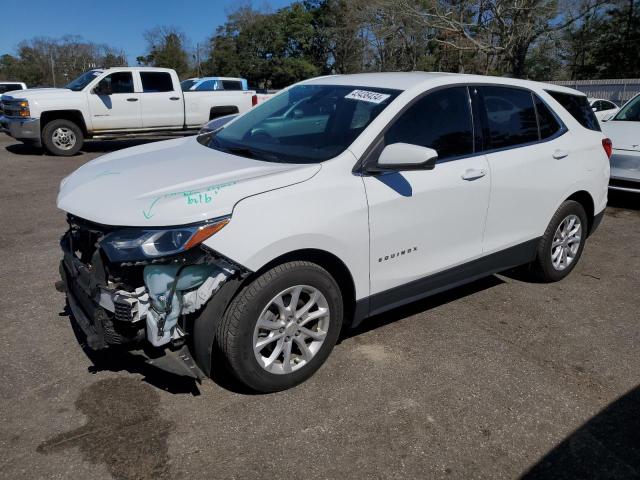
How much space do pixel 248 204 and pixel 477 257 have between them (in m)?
1.94

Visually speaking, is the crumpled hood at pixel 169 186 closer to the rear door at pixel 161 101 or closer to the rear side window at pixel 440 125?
the rear side window at pixel 440 125

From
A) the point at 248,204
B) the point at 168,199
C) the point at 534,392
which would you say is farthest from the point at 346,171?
the point at 534,392

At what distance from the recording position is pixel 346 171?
3055 millimetres

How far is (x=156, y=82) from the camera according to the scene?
12.9 meters

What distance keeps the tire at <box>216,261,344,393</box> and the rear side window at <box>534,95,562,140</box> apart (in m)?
2.39

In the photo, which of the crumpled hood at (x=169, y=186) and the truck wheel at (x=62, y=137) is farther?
the truck wheel at (x=62, y=137)

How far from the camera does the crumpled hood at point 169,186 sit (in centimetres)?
264

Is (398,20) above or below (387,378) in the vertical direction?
above

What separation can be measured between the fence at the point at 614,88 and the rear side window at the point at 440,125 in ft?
72.0

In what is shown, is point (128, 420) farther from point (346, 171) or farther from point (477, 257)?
point (477, 257)

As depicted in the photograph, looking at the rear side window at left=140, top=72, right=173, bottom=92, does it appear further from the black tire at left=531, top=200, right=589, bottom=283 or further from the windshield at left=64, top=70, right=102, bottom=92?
the black tire at left=531, top=200, right=589, bottom=283

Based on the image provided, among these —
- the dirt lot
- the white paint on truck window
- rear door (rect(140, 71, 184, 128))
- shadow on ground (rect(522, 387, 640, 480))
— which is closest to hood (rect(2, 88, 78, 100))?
rear door (rect(140, 71, 184, 128))

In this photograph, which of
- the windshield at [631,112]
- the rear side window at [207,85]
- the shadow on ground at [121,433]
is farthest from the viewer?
the rear side window at [207,85]

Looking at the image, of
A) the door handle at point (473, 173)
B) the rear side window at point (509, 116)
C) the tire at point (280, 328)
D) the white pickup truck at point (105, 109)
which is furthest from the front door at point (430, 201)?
the white pickup truck at point (105, 109)
